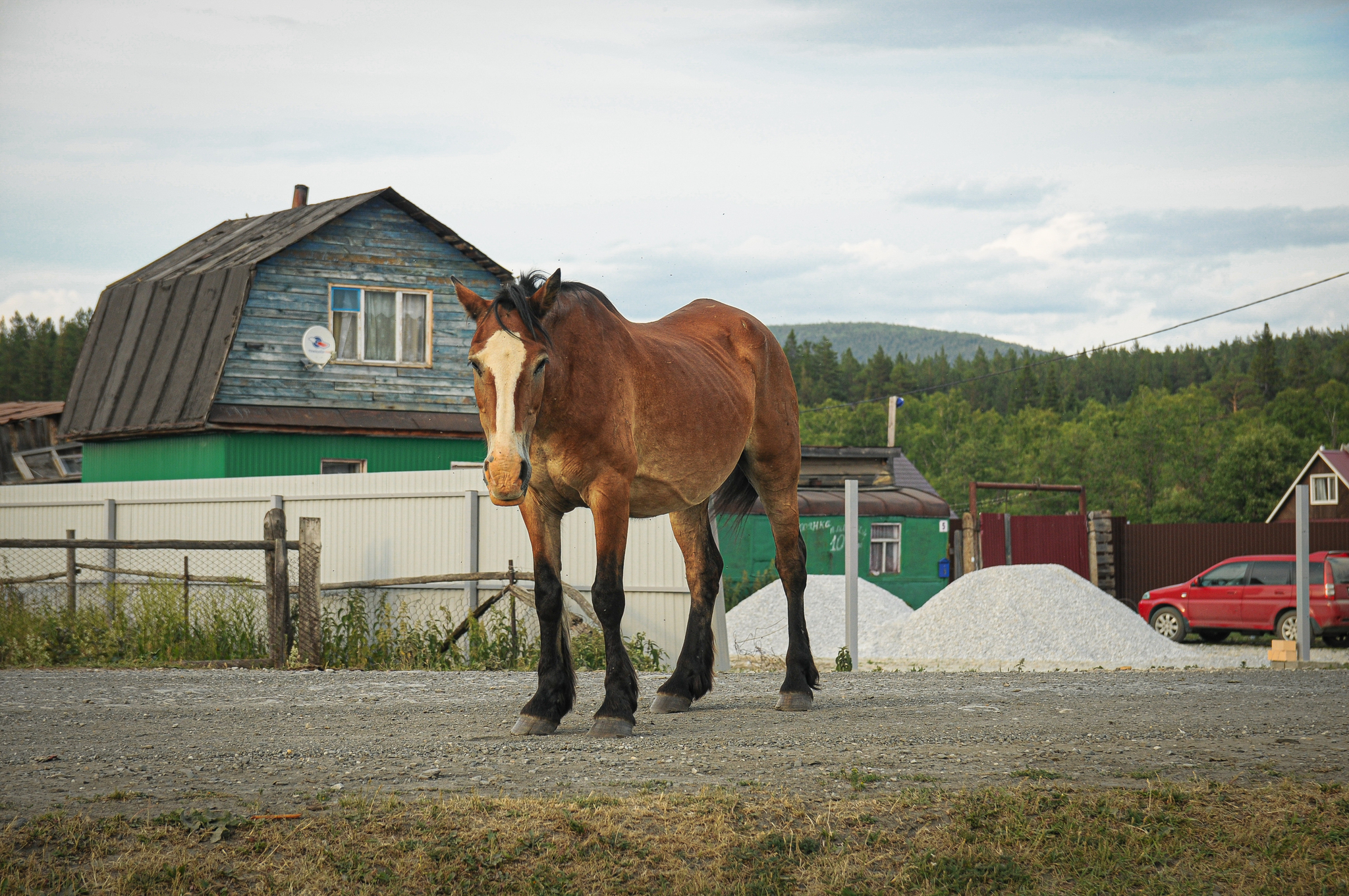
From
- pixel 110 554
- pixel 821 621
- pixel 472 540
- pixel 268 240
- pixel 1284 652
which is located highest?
pixel 268 240

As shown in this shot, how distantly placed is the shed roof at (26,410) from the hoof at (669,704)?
3433 centimetres

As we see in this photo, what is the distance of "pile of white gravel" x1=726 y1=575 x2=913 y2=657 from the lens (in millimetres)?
20125

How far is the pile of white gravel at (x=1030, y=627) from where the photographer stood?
1922 centimetres

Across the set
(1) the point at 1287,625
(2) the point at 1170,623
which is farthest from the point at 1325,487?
(1) the point at 1287,625

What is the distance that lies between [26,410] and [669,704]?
125ft

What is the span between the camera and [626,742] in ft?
20.6

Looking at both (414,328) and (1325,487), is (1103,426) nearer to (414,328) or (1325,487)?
(1325,487)

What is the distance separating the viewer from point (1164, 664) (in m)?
18.6

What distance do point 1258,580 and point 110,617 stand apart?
20491 millimetres

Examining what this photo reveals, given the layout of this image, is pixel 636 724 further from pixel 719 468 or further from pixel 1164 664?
pixel 1164 664

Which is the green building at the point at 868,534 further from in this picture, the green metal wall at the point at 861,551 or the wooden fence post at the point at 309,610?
the wooden fence post at the point at 309,610

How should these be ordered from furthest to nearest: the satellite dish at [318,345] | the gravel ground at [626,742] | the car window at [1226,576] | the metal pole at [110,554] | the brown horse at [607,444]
→ the car window at [1226,576]
the satellite dish at [318,345]
the metal pole at [110,554]
the brown horse at [607,444]
the gravel ground at [626,742]

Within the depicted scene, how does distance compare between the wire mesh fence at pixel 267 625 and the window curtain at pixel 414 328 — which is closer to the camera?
the wire mesh fence at pixel 267 625

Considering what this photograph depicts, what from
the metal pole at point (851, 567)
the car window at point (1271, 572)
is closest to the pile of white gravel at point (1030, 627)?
the car window at point (1271, 572)
